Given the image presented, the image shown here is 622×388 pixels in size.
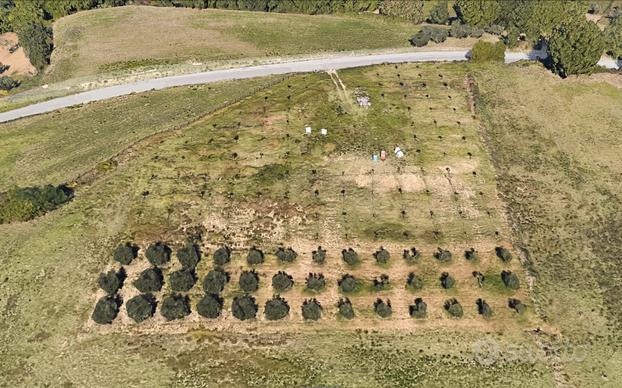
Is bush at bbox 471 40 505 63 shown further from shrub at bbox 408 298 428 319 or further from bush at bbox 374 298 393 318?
bush at bbox 374 298 393 318

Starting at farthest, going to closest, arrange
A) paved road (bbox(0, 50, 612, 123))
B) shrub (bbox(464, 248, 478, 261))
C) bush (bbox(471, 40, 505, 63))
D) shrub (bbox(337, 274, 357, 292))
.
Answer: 1. bush (bbox(471, 40, 505, 63))
2. paved road (bbox(0, 50, 612, 123))
3. shrub (bbox(464, 248, 478, 261))
4. shrub (bbox(337, 274, 357, 292))

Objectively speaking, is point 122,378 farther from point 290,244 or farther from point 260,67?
point 260,67

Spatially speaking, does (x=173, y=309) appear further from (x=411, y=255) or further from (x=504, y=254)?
(x=504, y=254)

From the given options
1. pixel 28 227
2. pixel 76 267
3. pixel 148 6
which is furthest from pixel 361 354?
pixel 148 6

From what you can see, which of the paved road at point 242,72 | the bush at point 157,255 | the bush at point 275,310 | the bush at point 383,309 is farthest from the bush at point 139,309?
the paved road at point 242,72

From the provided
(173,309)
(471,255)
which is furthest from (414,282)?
(173,309)

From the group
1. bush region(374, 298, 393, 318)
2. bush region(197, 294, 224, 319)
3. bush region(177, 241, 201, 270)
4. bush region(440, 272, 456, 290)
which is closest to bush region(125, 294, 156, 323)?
bush region(197, 294, 224, 319)

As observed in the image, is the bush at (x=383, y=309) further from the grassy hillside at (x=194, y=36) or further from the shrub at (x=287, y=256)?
the grassy hillside at (x=194, y=36)
